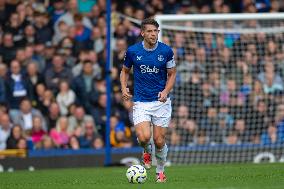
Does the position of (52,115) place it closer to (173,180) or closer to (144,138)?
(173,180)

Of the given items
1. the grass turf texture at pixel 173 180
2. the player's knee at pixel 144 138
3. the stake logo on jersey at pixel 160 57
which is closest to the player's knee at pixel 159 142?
the player's knee at pixel 144 138

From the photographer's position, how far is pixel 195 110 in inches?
820

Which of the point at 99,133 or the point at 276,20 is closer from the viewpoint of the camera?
the point at 99,133

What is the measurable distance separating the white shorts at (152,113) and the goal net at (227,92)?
22.8ft

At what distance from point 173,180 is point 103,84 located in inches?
309

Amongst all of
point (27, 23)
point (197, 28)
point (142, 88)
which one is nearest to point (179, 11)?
point (197, 28)

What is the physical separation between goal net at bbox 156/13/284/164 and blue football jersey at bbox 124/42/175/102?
679 centimetres

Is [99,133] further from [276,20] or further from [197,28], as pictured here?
[276,20]

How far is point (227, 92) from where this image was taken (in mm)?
20703

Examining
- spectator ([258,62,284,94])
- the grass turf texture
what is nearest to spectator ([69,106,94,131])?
the grass turf texture

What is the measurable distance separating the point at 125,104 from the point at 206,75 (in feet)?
6.54

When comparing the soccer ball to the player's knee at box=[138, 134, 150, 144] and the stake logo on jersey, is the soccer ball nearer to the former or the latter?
the player's knee at box=[138, 134, 150, 144]

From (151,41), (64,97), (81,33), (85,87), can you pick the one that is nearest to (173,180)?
(151,41)

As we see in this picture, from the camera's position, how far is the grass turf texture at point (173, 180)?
1183 cm
